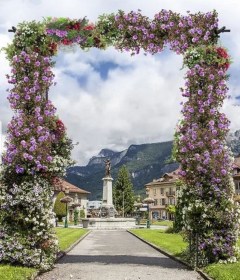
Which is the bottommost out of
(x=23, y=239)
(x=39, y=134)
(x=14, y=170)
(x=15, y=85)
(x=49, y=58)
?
(x=23, y=239)

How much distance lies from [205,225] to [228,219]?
73cm

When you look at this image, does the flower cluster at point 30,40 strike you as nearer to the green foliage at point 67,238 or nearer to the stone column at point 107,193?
the green foliage at point 67,238

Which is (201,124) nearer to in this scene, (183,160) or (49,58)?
(183,160)

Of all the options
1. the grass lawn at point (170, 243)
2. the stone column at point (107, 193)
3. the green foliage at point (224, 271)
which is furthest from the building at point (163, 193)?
the green foliage at point (224, 271)

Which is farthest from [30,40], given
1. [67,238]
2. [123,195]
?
[123,195]

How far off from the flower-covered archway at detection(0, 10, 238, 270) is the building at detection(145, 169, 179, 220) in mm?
96811

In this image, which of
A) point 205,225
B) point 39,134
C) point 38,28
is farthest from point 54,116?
point 205,225

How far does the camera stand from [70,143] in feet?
47.7

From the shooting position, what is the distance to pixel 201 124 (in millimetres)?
14016

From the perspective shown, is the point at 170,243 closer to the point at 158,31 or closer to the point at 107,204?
the point at 158,31

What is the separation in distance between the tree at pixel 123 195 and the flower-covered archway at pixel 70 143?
8978 centimetres

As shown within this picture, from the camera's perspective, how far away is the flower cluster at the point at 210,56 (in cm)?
1438

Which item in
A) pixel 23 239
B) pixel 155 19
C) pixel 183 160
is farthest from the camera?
pixel 155 19

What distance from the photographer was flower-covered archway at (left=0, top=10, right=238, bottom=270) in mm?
13055
